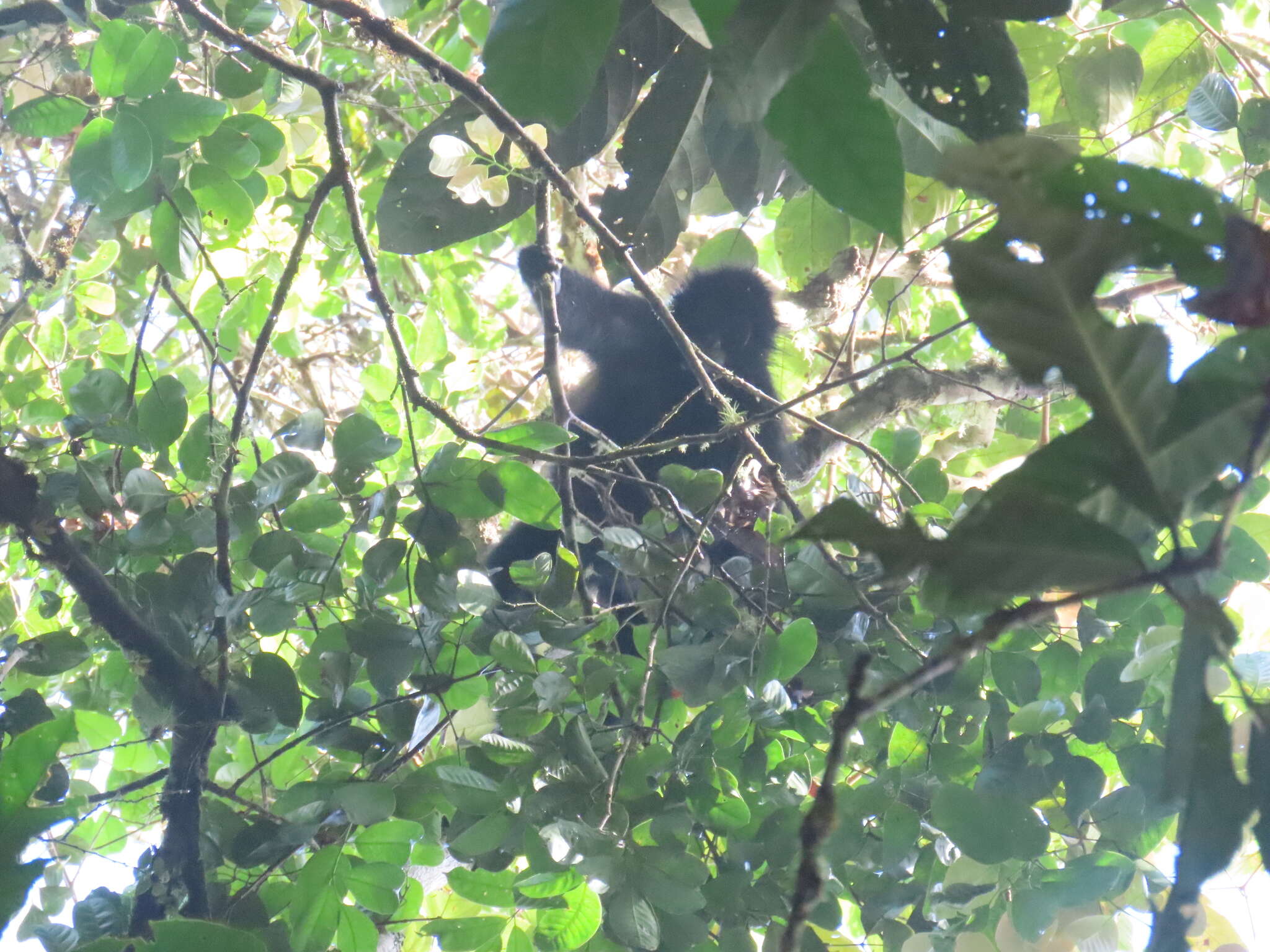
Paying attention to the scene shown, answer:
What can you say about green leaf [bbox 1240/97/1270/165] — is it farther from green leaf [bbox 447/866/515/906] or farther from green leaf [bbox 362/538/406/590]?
green leaf [bbox 447/866/515/906]

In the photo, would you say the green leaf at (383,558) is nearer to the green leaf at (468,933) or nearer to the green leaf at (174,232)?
the green leaf at (468,933)

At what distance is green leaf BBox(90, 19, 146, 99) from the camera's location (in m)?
1.33

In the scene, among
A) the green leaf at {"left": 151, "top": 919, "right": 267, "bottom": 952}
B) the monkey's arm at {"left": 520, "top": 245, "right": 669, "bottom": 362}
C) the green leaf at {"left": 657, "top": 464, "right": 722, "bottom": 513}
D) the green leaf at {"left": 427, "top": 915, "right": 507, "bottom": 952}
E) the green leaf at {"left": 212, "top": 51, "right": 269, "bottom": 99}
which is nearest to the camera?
the green leaf at {"left": 151, "top": 919, "right": 267, "bottom": 952}

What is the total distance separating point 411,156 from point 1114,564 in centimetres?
144

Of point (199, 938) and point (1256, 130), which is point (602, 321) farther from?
point (199, 938)

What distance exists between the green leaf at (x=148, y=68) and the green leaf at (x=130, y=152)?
5 cm

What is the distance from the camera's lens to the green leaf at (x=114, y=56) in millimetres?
1335

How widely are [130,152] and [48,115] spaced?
0.20 metres

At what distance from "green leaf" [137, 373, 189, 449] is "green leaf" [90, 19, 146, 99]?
1.42ft

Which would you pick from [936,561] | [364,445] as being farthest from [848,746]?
[936,561]

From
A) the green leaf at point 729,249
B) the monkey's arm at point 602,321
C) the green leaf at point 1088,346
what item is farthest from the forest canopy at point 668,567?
the monkey's arm at point 602,321

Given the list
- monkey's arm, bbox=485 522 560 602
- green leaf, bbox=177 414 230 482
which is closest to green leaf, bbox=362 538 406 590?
green leaf, bbox=177 414 230 482

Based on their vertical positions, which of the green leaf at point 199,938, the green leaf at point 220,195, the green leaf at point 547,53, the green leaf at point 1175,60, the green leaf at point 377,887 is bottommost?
the green leaf at point 199,938

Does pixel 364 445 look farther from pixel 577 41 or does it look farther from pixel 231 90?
pixel 231 90
